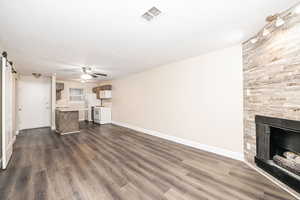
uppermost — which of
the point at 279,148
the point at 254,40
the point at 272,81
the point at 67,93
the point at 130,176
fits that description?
the point at 254,40

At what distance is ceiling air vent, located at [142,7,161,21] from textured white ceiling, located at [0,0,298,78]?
5 cm

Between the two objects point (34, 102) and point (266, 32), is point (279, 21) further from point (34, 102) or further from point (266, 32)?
point (34, 102)

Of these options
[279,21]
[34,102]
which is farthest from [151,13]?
[34,102]

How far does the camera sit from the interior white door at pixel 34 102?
214 inches

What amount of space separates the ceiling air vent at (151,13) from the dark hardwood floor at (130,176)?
247cm

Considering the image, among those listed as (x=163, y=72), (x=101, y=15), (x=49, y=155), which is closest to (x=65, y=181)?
(x=49, y=155)

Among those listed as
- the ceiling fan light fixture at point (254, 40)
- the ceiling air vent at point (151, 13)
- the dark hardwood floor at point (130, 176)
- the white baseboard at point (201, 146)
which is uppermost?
the ceiling air vent at point (151, 13)

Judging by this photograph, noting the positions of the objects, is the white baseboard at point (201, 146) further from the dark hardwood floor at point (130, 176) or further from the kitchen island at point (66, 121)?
the kitchen island at point (66, 121)

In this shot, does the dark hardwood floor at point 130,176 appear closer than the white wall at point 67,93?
Yes

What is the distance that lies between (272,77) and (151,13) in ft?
7.17

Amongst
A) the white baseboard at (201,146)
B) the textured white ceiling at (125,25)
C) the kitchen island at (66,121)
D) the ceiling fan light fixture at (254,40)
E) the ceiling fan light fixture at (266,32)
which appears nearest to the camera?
the textured white ceiling at (125,25)

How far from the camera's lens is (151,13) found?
164 cm

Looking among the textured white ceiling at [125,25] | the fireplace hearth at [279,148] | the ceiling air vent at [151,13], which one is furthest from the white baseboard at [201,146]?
the ceiling air vent at [151,13]

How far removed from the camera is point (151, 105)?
4.70 m
